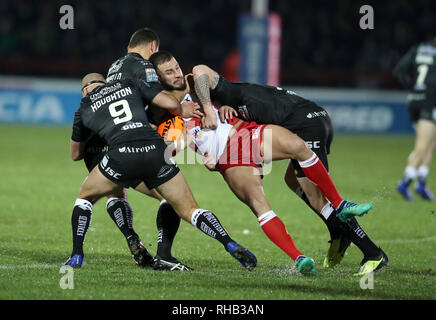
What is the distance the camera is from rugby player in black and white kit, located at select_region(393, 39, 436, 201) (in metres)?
12.7

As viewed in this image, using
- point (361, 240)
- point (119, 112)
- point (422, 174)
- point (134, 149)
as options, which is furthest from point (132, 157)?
point (422, 174)

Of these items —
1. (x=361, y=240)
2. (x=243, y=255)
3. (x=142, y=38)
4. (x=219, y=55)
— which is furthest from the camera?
(x=219, y=55)

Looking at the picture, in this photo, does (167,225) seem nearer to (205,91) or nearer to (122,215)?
(122,215)

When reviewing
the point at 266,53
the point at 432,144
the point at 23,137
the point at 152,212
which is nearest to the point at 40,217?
the point at 152,212

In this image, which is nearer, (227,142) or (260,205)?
(260,205)

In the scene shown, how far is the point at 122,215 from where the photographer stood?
7.08m

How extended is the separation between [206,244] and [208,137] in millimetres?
2051

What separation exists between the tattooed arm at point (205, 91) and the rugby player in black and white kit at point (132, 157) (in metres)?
0.32

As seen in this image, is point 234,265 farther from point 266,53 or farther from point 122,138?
point 266,53

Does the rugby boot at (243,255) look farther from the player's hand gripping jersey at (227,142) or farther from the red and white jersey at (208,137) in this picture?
the red and white jersey at (208,137)

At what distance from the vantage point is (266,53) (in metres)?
21.9

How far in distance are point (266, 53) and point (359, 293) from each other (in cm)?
1664

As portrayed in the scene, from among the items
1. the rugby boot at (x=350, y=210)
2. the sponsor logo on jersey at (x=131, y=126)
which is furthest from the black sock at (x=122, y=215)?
the rugby boot at (x=350, y=210)

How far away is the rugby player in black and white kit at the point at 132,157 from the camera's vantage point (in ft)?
20.9
